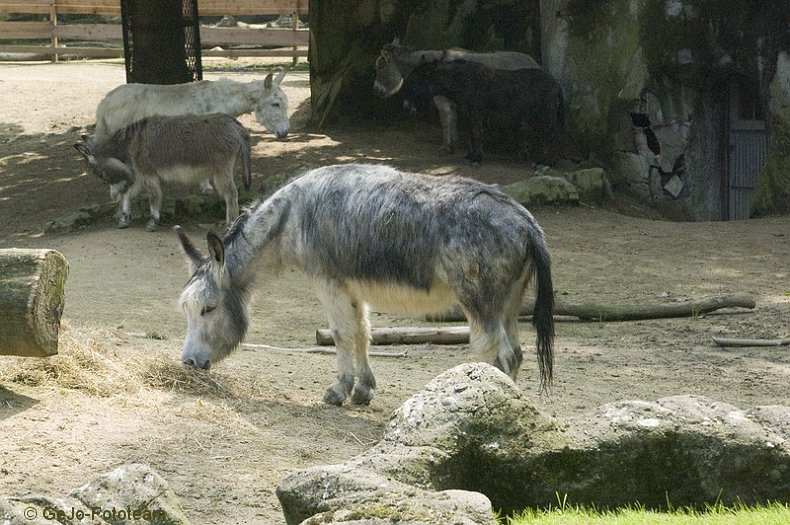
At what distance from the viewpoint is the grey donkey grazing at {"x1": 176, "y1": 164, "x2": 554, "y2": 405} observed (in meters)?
6.49

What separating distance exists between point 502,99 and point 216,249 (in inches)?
411

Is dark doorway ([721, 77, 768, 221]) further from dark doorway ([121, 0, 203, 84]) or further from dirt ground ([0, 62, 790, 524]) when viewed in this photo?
dark doorway ([121, 0, 203, 84])

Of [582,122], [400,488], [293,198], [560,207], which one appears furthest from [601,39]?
[400,488]

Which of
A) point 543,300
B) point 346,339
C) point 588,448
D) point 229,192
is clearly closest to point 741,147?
point 229,192

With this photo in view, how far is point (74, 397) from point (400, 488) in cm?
301

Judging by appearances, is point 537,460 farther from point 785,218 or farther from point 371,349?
point 785,218

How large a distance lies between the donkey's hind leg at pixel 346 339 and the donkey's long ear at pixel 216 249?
27.7 inches

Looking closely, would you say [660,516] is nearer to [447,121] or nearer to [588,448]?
[588,448]

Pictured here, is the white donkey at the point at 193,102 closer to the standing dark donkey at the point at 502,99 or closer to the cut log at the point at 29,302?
the standing dark donkey at the point at 502,99

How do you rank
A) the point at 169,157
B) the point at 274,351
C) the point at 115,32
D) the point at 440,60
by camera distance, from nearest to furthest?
1. the point at 274,351
2. the point at 169,157
3. the point at 440,60
4. the point at 115,32

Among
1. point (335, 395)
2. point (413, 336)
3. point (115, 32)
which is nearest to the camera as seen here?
point (335, 395)

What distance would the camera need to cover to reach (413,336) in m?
9.20

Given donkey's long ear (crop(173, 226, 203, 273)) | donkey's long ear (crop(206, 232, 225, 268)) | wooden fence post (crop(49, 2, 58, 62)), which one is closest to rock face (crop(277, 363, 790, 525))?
donkey's long ear (crop(206, 232, 225, 268))

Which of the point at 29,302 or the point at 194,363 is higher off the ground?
the point at 29,302
